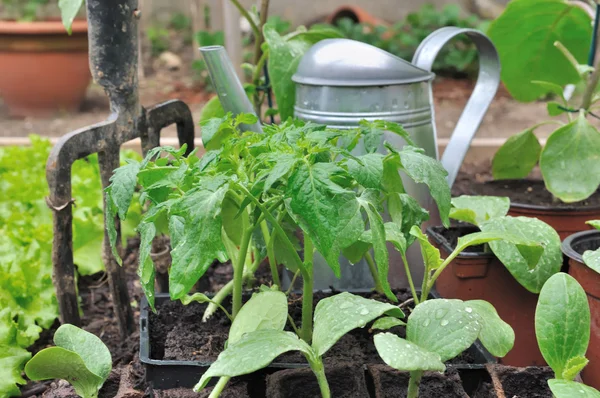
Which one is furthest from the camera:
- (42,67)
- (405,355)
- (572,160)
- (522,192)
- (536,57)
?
(42,67)

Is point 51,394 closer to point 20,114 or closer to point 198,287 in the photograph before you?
point 198,287

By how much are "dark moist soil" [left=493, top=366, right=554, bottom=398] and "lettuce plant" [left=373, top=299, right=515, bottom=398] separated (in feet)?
0.18

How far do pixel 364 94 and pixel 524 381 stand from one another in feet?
2.33

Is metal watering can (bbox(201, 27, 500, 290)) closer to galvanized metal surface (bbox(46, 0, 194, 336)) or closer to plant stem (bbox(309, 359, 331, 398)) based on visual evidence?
galvanized metal surface (bbox(46, 0, 194, 336))

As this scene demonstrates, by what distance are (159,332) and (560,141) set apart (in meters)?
1.03

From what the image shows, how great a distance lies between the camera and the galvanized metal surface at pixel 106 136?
1394mm

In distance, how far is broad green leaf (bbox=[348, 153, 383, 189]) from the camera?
38.7 inches

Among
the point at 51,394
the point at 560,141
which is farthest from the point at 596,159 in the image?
the point at 51,394

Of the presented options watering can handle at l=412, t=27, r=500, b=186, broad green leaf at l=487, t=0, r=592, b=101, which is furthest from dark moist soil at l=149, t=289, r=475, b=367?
broad green leaf at l=487, t=0, r=592, b=101

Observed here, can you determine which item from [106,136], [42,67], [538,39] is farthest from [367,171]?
[42,67]

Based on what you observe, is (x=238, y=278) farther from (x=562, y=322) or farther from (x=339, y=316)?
(x=562, y=322)

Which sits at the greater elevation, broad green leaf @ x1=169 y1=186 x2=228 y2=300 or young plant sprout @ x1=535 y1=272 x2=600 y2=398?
broad green leaf @ x1=169 y1=186 x2=228 y2=300

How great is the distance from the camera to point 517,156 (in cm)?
192

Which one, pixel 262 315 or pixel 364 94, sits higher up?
pixel 364 94
